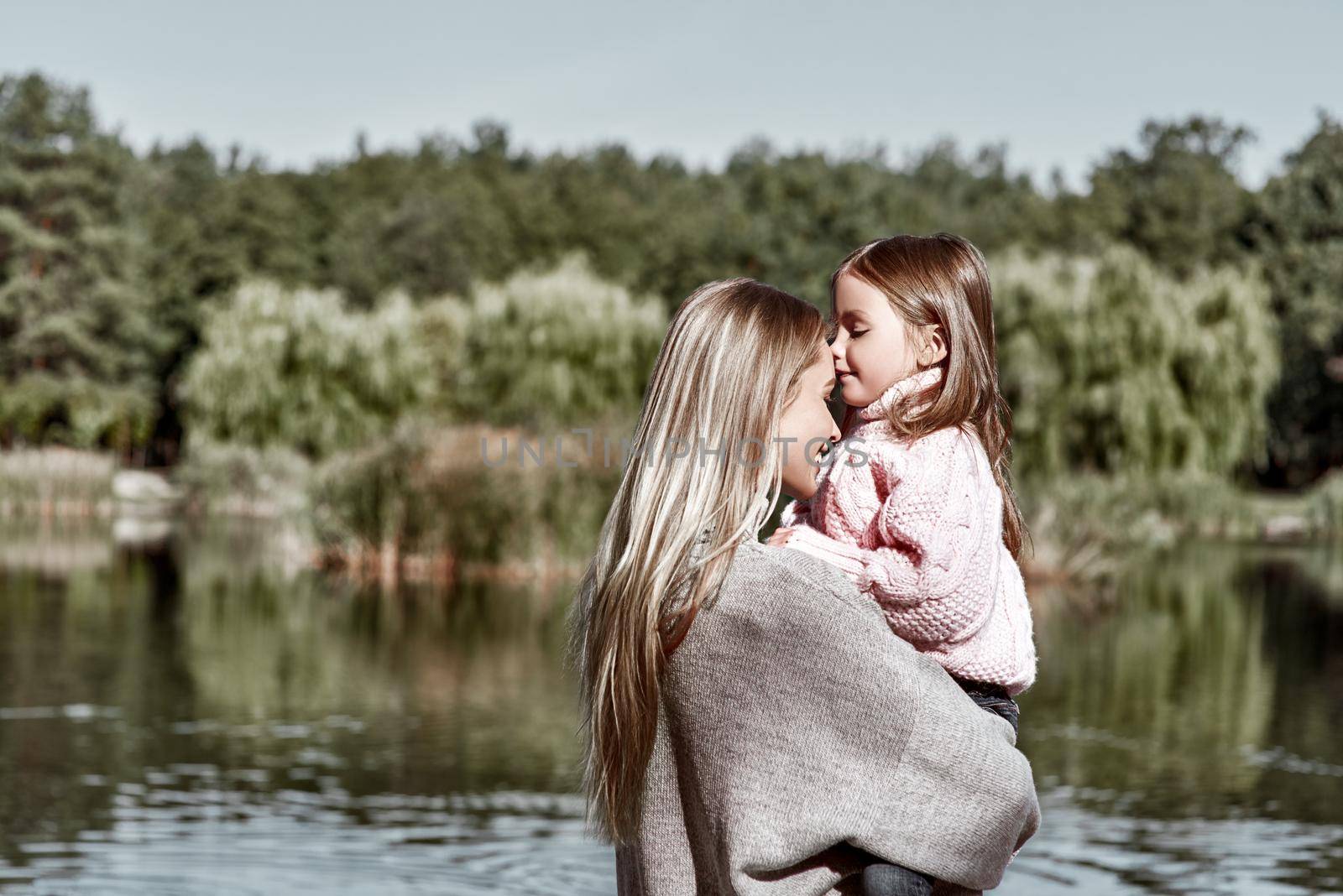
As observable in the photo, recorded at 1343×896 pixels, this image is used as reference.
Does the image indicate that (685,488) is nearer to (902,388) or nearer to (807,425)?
(807,425)

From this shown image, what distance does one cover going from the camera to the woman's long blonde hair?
184 cm

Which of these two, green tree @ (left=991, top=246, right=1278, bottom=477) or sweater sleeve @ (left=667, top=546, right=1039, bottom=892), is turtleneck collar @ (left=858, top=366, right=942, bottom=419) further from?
green tree @ (left=991, top=246, right=1278, bottom=477)

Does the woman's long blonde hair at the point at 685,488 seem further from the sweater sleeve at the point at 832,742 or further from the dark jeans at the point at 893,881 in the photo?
the dark jeans at the point at 893,881

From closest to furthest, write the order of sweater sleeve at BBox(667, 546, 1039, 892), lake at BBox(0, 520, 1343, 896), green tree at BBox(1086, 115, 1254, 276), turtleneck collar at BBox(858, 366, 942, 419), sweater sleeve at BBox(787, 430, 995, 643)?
sweater sleeve at BBox(667, 546, 1039, 892), sweater sleeve at BBox(787, 430, 995, 643), turtleneck collar at BBox(858, 366, 942, 419), lake at BBox(0, 520, 1343, 896), green tree at BBox(1086, 115, 1254, 276)

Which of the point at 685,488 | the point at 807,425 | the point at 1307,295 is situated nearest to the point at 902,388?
the point at 807,425

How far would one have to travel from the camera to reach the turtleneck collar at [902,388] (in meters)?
2.08

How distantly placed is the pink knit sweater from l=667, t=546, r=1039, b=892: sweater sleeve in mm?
125

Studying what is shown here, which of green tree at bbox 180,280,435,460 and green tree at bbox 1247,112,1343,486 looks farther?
green tree at bbox 1247,112,1343,486

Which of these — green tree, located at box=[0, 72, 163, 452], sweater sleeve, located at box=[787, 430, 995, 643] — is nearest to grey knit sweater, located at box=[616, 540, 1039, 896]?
sweater sleeve, located at box=[787, 430, 995, 643]

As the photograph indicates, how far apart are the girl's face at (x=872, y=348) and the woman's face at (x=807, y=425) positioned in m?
0.10

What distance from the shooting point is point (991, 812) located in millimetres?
1852

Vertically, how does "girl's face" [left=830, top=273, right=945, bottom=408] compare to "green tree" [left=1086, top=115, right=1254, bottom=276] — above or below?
below

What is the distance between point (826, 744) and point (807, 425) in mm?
366

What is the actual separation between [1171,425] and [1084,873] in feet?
58.0
